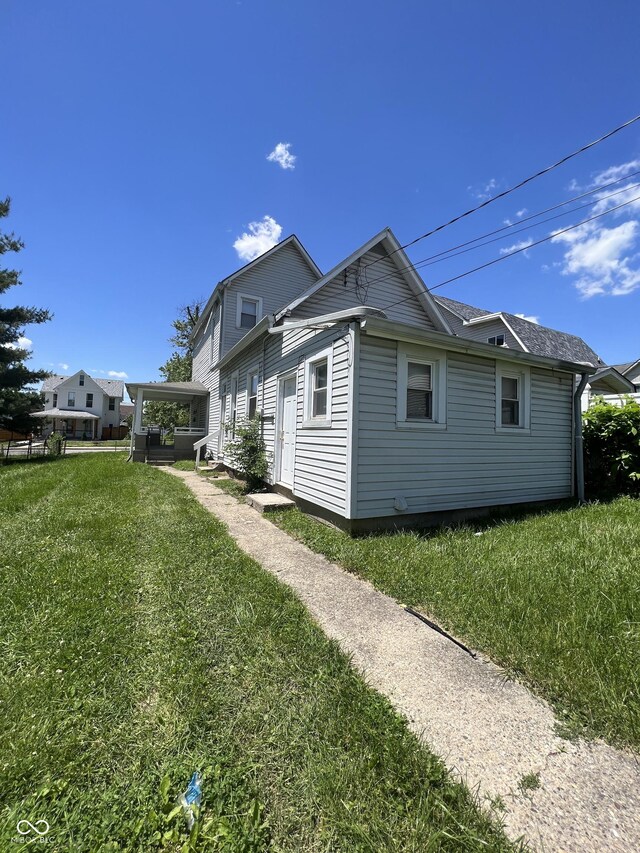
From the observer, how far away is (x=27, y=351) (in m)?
17.3

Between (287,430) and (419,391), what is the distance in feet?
9.94

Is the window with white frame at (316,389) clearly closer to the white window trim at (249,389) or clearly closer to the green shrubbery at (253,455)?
the green shrubbery at (253,455)

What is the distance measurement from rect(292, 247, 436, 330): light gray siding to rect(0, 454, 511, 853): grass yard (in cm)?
830

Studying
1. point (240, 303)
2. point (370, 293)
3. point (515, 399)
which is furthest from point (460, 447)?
point (240, 303)

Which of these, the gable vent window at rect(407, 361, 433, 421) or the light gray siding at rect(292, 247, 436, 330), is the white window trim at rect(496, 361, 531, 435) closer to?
the gable vent window at rect(407, 361, 433, 421)

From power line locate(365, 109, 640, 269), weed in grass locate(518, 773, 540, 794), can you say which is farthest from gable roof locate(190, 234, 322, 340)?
weed in grass locate(518, 773, 540, 794)

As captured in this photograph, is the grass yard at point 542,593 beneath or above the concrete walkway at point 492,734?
above

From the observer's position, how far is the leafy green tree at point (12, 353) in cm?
1617

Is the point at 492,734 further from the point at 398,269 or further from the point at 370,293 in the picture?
the point at 398,269

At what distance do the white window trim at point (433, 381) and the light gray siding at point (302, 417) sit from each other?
93 centimetres

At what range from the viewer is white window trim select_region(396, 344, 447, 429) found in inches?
232

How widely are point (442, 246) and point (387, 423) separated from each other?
4.74 metres

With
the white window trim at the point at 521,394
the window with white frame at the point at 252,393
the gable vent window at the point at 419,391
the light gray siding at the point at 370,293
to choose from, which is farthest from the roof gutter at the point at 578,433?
the window with white frame at the point at 252,393

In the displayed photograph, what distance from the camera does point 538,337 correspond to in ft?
61.7
